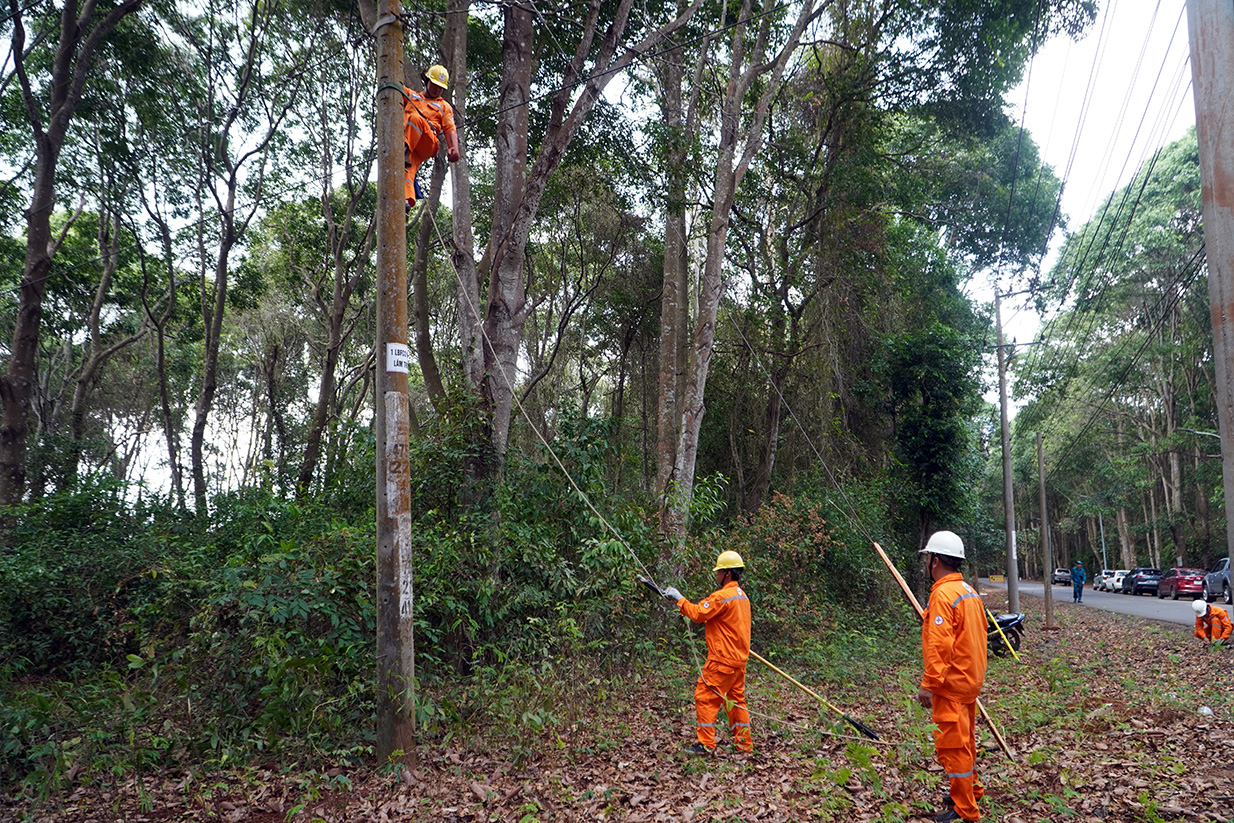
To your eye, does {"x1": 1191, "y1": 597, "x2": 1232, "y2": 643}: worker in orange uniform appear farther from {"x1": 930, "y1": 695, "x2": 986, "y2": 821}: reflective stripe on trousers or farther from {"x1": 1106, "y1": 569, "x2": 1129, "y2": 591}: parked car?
{"x1": 1106, "y1": 569, "x2": 1129, "y2": 591}: parked car

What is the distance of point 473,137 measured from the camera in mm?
14297

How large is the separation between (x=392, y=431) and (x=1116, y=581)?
1601 inches

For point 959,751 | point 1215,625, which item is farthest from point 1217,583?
point 959,751

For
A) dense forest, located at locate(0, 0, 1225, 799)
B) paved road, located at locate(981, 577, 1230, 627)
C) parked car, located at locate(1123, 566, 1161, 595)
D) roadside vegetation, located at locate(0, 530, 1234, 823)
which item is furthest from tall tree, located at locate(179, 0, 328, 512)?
parked car, located at locate(1123, 566, 1161, 595)

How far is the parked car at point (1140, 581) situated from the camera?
107 ft

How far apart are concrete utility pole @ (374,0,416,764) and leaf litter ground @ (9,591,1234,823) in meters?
0.46

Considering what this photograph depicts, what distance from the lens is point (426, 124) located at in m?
7.15

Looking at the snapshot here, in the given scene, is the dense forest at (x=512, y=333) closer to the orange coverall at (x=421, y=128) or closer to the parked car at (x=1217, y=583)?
the orange coverall at (x=421, y=128)

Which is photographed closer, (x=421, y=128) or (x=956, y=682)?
(x=956, y=682)

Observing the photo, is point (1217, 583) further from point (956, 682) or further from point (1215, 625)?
point (956, 682)

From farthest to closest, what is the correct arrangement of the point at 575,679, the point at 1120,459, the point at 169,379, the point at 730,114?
the point at 1120,459
the point at 169,379
the point at 730,114
the point at 575,679

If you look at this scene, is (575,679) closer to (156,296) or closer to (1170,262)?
(156,296)

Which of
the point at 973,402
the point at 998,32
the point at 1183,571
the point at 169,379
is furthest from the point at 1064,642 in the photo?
the point at 169,379

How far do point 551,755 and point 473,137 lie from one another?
37.5 feet
